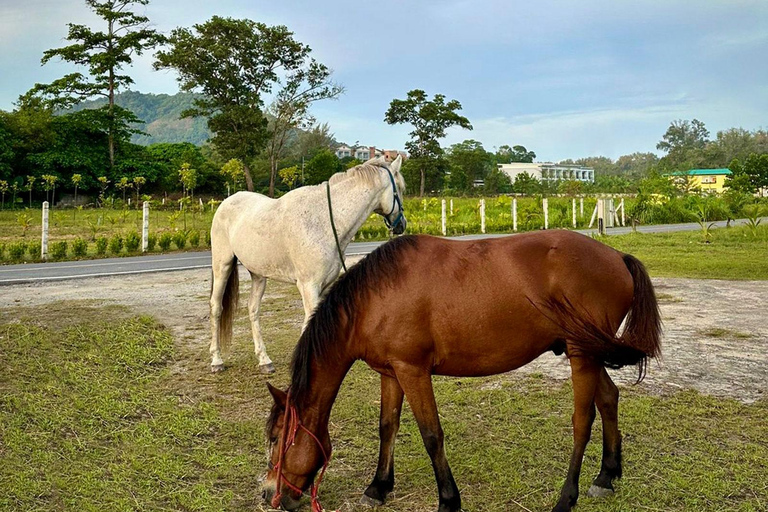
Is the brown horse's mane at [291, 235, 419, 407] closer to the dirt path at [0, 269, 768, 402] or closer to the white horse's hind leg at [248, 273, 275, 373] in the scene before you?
the white horse's hind leg at [248, 273, 275, 373]

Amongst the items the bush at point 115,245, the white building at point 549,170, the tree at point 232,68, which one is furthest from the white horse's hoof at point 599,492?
the white building at point 549,170

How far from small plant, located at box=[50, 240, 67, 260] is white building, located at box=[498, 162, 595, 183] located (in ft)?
254

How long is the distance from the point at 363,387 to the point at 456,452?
1.58 m

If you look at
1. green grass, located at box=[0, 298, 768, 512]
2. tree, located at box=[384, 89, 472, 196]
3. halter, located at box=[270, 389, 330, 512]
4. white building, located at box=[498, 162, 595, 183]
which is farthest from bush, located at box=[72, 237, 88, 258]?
white building, located at box=[498, 162, 595, 183]

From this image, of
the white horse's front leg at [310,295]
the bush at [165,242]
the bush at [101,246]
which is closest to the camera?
the white horse's front leg at [310,295]

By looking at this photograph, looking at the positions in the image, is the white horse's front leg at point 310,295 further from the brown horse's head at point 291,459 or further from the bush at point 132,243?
the bush at point 132,243

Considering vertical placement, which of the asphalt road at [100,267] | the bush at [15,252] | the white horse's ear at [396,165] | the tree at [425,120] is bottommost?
the asphalt road at [100,267]

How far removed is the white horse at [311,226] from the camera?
18.3 ft

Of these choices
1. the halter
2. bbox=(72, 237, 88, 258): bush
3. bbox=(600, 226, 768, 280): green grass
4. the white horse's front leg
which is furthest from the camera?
bbox=(72, 237, 88, 258): bush

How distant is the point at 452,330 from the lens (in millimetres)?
3375

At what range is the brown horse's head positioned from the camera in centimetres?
326

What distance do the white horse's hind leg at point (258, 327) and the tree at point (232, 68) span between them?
3305 centimetres

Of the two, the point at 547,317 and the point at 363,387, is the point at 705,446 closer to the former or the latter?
the point at 547,317

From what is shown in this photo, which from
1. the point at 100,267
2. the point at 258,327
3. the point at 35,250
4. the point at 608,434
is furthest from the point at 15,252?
the point at 608,434
